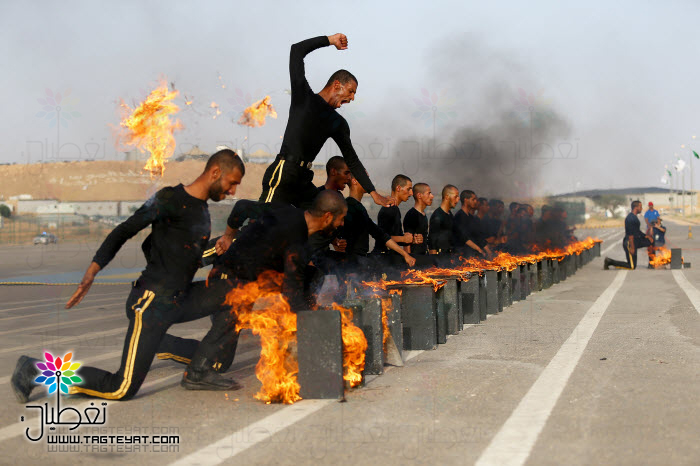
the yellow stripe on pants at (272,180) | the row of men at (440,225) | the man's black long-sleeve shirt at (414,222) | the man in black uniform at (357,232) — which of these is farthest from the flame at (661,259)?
the yellow stripe on pants at (272,180)

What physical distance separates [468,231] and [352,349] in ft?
27.2

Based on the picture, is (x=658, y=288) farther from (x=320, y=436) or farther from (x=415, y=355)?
(x=320, y=436)

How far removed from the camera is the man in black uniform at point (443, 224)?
1306 centimetres

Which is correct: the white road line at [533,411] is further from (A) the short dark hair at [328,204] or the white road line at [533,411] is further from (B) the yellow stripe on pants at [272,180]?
(B) the yellow stripe on pants at [272,180]

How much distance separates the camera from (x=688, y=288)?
16.2 m

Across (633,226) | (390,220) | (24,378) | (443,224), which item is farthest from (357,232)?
(633,226)

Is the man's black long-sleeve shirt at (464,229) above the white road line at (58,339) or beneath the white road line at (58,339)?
above

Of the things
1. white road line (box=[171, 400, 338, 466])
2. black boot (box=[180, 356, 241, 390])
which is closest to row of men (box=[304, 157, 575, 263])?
black boot (box=[180, 356, 241, 390])

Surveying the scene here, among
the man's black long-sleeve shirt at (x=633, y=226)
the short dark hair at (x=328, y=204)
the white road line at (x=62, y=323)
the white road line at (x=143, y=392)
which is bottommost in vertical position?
the white road line at (x=62, y=323)

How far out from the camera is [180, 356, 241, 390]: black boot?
6395mm

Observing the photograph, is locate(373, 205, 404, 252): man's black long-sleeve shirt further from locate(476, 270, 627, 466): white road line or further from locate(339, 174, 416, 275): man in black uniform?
locate(476, 270, 627, 466): white road line

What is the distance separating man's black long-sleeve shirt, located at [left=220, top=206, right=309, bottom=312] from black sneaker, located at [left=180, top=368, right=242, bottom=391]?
0.79 metres

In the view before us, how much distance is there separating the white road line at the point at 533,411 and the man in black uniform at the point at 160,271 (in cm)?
253

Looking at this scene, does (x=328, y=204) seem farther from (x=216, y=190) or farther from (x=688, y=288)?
(x=688, y=288)
